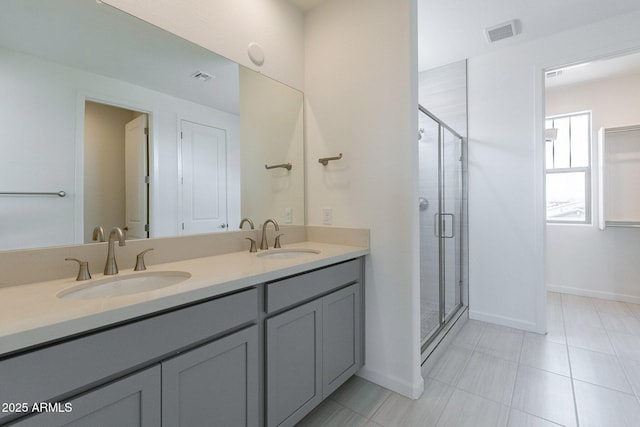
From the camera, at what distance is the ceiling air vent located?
94.3 inches

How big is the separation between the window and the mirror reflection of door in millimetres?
4449

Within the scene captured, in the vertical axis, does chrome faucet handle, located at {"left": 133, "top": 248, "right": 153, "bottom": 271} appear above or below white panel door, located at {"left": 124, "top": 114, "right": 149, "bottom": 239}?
below

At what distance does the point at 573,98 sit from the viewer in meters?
3.63

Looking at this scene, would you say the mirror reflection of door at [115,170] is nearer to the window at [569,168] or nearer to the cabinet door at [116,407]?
the cabinet door at [116,407]

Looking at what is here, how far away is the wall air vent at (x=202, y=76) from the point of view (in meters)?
1.64

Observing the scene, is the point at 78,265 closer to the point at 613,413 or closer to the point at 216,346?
the point at 216,346

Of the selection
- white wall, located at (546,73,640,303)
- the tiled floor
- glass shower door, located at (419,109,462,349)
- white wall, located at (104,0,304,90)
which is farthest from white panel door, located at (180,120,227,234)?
white wall, located at (546,73,640,303)

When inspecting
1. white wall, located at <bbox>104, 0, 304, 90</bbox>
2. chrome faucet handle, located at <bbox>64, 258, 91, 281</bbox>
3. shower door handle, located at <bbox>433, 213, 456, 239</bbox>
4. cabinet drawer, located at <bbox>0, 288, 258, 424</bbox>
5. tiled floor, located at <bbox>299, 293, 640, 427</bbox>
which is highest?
white wall, located at <bbox>104, 0, 304, 90</bbox>

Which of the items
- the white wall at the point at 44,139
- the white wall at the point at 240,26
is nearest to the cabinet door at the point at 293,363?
the white wall at the point at 44,139

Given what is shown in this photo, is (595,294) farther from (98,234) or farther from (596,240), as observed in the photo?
(98,234)

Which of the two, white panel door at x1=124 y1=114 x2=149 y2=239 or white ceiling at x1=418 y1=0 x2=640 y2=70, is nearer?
white panel door at x1=124 y1=114 x2=149 y2=239

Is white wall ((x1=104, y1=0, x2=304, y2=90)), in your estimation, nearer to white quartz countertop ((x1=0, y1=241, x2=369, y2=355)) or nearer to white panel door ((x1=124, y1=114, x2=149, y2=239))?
white panel door ((x1=124, y1=114, x2=149, y2=239))

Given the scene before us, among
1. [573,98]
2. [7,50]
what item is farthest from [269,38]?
[573,98]

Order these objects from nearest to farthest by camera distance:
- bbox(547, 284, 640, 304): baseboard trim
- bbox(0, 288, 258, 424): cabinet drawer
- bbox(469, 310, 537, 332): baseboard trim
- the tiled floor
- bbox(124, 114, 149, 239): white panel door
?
bbox(0, 288, 258, 424): cabinet drawer < bbox(124, 114, 149, 239): white panel door < the tiled floor < bbox(469, 310, 537, 332): baseboard trim < bbox(547, 284, 640, 304): baseboard trim
